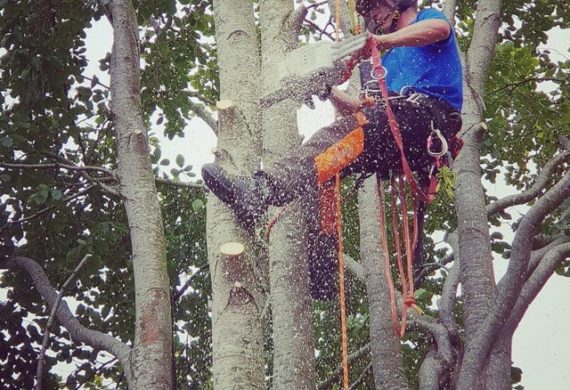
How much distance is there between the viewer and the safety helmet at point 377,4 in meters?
3.04

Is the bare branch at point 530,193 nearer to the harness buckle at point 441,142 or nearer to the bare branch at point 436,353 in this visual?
the bare branch at point 436,353

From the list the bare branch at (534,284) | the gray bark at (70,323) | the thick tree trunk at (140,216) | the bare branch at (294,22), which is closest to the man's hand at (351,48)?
the bare branch at (294,22)

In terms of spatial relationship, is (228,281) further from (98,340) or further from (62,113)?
(62,113)

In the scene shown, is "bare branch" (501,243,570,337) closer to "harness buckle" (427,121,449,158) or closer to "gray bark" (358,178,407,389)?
"gray bark" (358,178,407,389)

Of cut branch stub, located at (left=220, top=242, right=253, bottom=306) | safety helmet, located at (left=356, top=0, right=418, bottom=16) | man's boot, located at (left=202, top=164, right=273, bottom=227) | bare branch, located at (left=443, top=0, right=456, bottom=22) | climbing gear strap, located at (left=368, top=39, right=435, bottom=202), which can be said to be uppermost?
bare branch, located at (left=443, top=0, right=456, bottom=22)

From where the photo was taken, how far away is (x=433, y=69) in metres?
3.06

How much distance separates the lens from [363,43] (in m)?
2.58

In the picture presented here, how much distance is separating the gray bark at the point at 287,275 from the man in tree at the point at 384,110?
8 cm

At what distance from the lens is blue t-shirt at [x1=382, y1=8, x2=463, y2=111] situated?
3025 millimetres

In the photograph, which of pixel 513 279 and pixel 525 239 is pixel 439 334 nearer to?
pixel 513 279

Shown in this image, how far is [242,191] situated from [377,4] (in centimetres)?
123

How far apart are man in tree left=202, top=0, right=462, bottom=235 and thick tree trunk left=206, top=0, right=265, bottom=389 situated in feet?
0.39

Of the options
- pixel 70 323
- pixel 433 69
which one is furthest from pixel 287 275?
Result: pixel 70 323

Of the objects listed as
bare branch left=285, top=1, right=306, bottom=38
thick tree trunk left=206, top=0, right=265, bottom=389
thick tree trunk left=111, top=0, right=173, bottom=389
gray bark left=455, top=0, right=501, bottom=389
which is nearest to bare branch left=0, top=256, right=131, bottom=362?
thick tree trunk left=111, top=0, right=173, bottom=389
